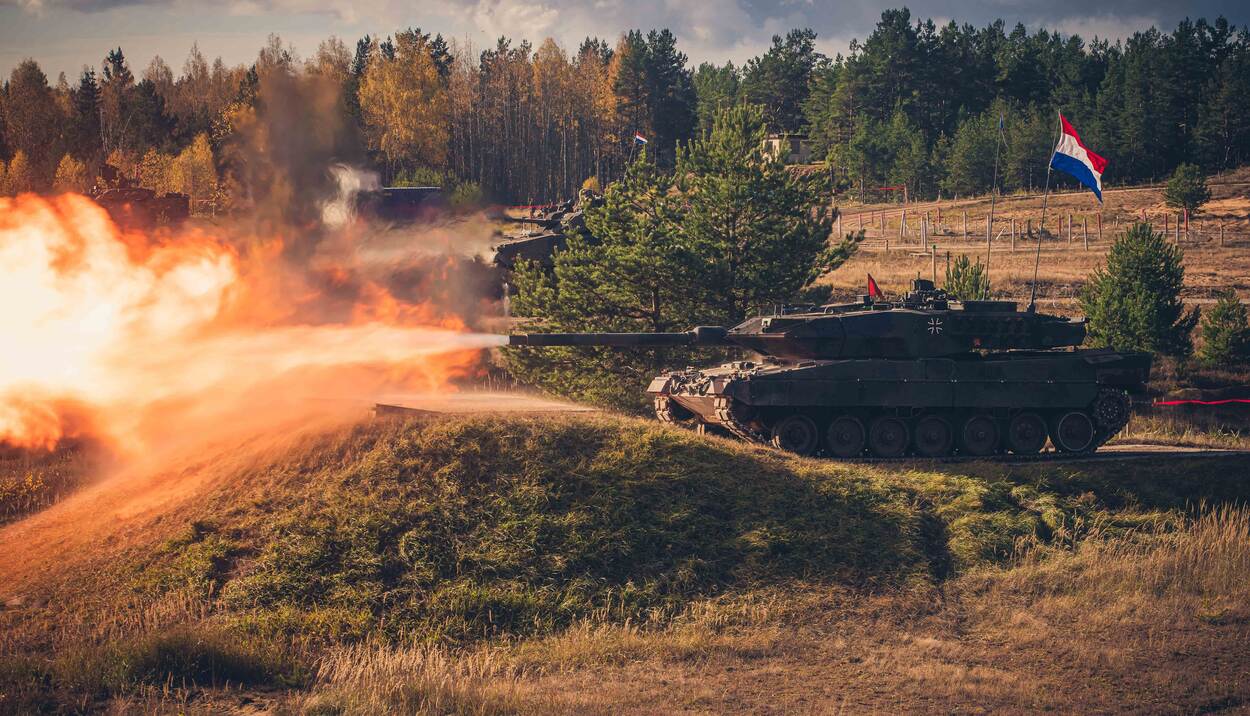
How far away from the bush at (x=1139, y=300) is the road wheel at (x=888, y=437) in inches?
799

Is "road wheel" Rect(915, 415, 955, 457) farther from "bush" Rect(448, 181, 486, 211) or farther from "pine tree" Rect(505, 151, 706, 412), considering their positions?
"bush" Rect(448, 181, 486, 211)

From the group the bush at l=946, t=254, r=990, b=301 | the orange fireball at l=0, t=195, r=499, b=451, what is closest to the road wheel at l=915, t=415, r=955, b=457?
the orange fireball at l=0, t=195, r=499, b=451

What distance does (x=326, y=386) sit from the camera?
Result: 25.3 meters

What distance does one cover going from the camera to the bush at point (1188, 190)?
6884cm

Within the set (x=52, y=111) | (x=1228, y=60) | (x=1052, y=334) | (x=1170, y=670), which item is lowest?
Answer: (x=1170, y=670)

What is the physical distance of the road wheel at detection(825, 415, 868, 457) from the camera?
23.1m

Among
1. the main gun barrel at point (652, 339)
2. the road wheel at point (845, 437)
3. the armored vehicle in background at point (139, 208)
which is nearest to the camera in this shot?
the road wheel at point (845, 437)

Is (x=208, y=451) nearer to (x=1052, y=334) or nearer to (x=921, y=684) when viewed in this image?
(x=921, y=684)

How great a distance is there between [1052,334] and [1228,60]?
259 ft

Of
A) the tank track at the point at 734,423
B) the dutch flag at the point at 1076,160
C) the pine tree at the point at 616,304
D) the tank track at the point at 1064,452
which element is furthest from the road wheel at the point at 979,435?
the pine tree at the point at 616,304

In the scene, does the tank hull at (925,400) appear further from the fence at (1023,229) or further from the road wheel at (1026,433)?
the fence at (1023,229)

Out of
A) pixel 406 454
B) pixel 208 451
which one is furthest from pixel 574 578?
pixel 208 451

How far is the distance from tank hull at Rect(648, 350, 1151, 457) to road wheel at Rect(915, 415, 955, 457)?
0.02 meters

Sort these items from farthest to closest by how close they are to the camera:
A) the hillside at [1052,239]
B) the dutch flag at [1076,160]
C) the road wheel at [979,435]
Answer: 1. the hillside at [1052,239]
2. the dutch flag at [1076,160]
3. the road wheel at [979,435]
